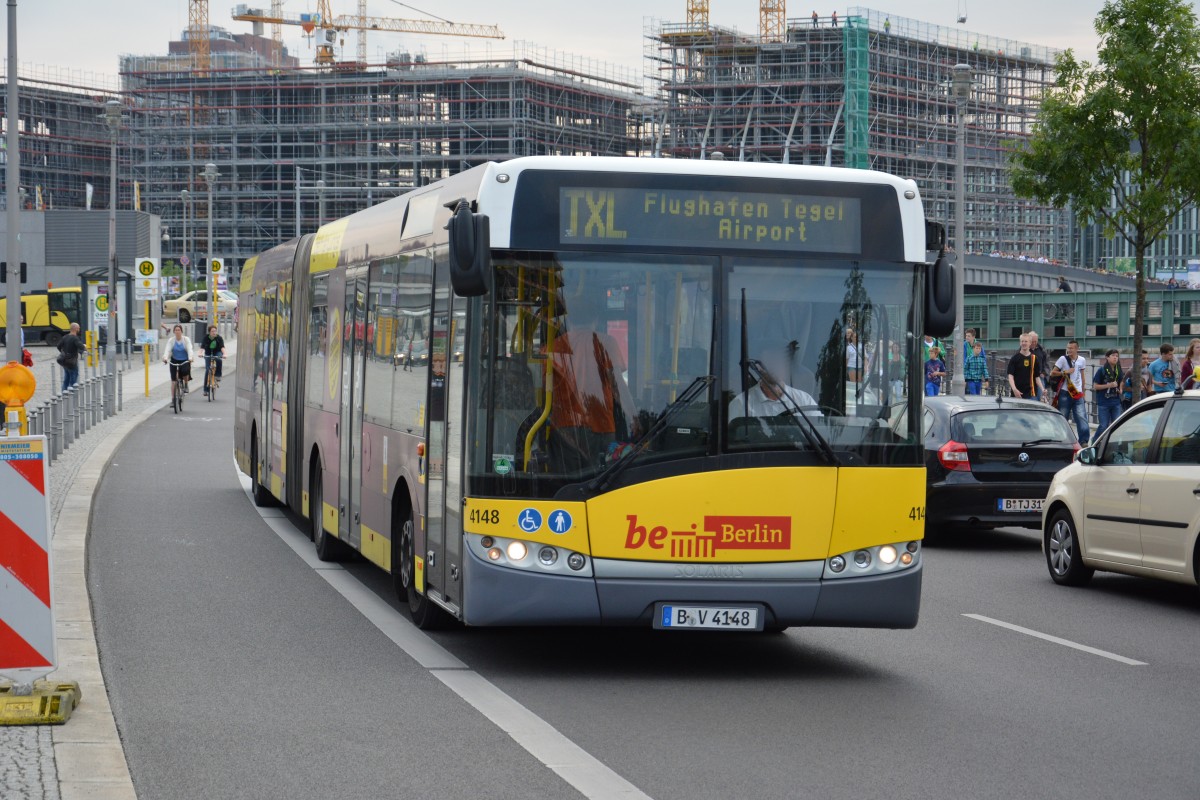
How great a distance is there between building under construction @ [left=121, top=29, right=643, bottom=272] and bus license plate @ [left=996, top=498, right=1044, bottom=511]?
11429 cm

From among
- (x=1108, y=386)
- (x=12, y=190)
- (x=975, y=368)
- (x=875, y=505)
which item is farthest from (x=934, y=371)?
(x=875, y=505)

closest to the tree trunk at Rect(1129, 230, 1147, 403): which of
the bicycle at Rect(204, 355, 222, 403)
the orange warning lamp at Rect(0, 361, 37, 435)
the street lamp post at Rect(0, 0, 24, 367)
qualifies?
the street lamp post at Rect(0, 0, 24, 367)

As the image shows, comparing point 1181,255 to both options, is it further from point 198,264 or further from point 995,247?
point 198,264

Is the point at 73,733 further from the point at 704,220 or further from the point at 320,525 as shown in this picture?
the point at 320,525

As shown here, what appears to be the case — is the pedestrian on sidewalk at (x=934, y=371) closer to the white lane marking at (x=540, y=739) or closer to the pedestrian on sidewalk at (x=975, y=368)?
the pedestrian on sidewalk at (x=975, y=368)

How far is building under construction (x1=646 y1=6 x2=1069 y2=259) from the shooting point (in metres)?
123

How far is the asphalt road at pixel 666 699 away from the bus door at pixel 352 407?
1.89ft

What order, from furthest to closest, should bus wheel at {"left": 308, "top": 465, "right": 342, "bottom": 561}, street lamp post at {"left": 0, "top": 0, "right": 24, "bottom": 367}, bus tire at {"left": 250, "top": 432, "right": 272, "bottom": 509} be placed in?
street lamp post at {"left": 0, "top": 0, "right": 24, "bottom": 367}, bus tire at {"left": 250, "top": 432, "right": 272, "bottom": 509}, bus wheel at {"left": 308, "top": 465, "right": 342, "bottom": 561}

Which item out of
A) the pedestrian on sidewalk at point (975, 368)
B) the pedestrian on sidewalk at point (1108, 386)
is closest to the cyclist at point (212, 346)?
the pedestrian on sidewalk at point (975, 368)

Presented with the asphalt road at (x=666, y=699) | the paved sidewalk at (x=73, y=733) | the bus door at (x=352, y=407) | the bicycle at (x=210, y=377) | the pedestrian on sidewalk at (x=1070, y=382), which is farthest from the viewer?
the bicycle at (x=210, y=377)

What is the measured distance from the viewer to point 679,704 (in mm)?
8180

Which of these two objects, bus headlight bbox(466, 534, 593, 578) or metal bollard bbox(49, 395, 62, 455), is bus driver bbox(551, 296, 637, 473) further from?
metal bollard bbox(49, 395, 62, 455)

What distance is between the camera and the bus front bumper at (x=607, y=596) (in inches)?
340

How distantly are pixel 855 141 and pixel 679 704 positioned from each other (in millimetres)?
117092
